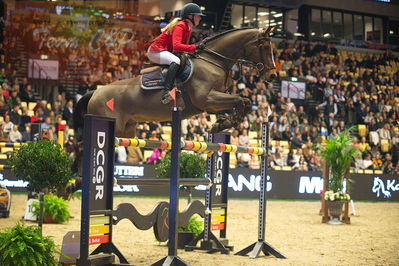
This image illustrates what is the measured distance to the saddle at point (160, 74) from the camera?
645cm

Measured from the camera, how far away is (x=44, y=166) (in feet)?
22.0

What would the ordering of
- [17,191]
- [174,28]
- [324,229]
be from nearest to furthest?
[174,28]
[324,229]
[17,191]

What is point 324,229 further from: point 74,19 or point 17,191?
point 74,19

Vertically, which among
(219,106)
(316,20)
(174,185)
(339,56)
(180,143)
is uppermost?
(316,20)

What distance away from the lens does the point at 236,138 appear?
1484 cm

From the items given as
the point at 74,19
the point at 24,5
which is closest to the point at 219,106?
the point at 74,19

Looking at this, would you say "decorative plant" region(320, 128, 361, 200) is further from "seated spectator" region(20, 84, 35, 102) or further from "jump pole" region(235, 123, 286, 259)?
"seated spectator" region(20, 84, 35, 102)

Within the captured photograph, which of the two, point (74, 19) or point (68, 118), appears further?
point (68, 118)

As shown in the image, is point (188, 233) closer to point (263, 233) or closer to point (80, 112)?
point (263, 233)

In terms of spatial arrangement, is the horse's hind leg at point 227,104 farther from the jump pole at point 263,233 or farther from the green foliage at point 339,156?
the green foliage at point 339,156

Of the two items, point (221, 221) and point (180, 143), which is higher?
point (180, 143)

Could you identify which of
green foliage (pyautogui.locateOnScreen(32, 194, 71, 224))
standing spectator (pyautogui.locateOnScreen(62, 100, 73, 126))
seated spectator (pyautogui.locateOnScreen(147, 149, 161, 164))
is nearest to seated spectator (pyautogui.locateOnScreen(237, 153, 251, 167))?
seated spectator (pyautogui.locateOnScreen(147, 149, 161, 164))

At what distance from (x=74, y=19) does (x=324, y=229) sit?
7.45 m

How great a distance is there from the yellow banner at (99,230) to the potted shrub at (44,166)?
1.89 m
